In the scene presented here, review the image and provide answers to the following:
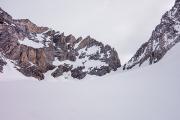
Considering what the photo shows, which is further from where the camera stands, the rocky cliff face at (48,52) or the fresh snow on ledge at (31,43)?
the fresh snow on ledge at (31,43)

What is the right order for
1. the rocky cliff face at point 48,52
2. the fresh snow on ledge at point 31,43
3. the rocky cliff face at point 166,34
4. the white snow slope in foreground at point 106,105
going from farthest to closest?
the fresh snow on ledge at point 31,43, the rocky cliff face at point 48,52, the rocky cliff face at point 166,34, the white snow slope in foreground at point 106,105

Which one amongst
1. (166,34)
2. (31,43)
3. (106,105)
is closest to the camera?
(106,105)

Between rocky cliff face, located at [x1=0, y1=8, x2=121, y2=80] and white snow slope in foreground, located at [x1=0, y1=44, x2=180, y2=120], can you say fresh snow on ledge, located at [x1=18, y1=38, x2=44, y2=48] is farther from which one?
white snow slope in foreground, located at [x1=0, y1=44, x2=180, y2=120]

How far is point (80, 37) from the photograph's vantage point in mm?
108688

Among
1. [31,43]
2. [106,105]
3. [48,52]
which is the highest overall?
[31,43]

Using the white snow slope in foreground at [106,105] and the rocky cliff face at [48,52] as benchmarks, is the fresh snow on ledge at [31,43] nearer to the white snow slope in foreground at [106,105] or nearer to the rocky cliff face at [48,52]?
the rocky cliff face at [48,52]

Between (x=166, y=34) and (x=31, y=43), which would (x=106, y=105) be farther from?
(x=31, y=43)

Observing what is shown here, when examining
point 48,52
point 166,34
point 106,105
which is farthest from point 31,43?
point 106,105

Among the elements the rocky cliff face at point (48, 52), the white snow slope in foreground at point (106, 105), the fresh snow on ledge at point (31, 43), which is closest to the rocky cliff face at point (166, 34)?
the rocky cliff face at point (48, 52)

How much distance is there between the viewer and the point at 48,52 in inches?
3465

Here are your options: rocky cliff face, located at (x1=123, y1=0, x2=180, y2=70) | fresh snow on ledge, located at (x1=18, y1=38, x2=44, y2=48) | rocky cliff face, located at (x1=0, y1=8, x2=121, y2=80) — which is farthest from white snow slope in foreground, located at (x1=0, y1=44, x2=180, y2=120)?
fresh snow on ledge, located at (x1=18, y1=38, x2=44, y2=48)

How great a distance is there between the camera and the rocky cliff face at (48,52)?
7188 cm

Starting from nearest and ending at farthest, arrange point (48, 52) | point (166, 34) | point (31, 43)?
1. point (166, 34)
2. point (31, 43)
3. point (48, 52)

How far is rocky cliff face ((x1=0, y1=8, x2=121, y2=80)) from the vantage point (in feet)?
236
